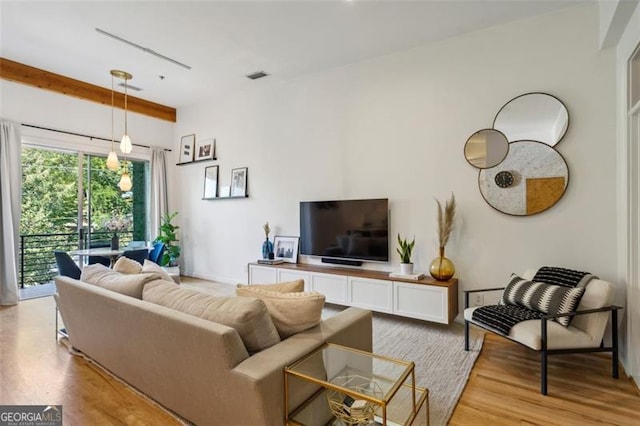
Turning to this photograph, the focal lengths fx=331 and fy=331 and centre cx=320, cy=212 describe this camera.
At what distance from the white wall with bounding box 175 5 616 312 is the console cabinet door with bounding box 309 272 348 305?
59 cm

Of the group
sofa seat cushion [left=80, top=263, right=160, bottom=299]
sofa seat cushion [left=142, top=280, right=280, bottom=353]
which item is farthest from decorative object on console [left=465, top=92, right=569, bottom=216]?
sofa seat cushion [left=80, top=263, right=160, bottom=299]

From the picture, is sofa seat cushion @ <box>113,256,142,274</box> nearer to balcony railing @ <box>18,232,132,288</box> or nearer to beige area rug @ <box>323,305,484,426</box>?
beige area rug @ <box>323,305,484,426</box>

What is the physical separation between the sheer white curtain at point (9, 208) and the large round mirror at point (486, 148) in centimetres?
583

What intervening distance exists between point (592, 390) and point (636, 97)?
2.20 meters

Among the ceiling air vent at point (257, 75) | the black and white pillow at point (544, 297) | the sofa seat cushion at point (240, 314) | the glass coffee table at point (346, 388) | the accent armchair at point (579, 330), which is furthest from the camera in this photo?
the ceiling air vent at point (257, 75)

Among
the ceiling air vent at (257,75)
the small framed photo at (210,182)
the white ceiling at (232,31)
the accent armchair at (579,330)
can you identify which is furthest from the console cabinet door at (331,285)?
the ceiling air vent at (257,75)

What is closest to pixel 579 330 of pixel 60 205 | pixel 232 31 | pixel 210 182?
pixel 232 31

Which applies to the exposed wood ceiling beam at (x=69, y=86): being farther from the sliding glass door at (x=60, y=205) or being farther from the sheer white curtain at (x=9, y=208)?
the sliding glass door at (x=60, y=205)

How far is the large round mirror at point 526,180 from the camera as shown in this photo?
125 inches

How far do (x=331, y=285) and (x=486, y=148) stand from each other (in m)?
2.36

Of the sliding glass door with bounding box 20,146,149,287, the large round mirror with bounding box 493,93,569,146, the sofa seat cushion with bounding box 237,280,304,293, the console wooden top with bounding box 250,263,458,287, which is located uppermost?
the large round mirror with bounding box 493,93,569,146

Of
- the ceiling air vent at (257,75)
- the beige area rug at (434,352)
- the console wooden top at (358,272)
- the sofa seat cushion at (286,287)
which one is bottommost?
the beige area rug at (434,352)

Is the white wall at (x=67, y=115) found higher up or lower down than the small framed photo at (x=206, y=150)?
higher up

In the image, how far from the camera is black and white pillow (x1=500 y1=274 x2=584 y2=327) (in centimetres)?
251
